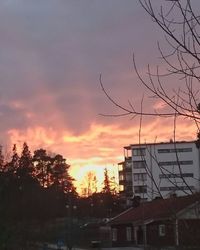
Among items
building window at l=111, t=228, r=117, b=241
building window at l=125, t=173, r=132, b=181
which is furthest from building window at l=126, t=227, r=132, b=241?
building window at l=125, t=173, r=132, b=181

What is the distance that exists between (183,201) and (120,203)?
10946 cm

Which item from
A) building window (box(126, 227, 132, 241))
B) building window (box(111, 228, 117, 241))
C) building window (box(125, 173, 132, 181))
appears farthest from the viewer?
building window (box(125, 173, 132, 181))

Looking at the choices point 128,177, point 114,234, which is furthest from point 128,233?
point 128,177

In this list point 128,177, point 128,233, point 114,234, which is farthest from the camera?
point 128,177

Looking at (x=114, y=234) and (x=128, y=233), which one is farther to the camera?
(x=114, y=234)

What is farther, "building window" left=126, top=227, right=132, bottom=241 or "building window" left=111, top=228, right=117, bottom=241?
"building window" left=111, top=228, right=117, bottom=241

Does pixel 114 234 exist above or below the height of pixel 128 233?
above

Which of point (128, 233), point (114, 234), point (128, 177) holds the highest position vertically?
point (128, 177)

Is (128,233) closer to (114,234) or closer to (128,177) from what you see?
(114,234)

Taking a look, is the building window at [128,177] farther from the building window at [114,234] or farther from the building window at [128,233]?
the building window at [128,233]

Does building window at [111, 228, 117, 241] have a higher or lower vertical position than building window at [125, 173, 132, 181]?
lower

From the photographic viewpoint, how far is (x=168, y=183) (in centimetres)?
615

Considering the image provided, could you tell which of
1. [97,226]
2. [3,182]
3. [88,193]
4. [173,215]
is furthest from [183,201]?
[88,193]

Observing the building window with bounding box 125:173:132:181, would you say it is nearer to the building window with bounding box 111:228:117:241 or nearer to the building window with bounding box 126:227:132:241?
the building window with bounding box 111:228:117:241
